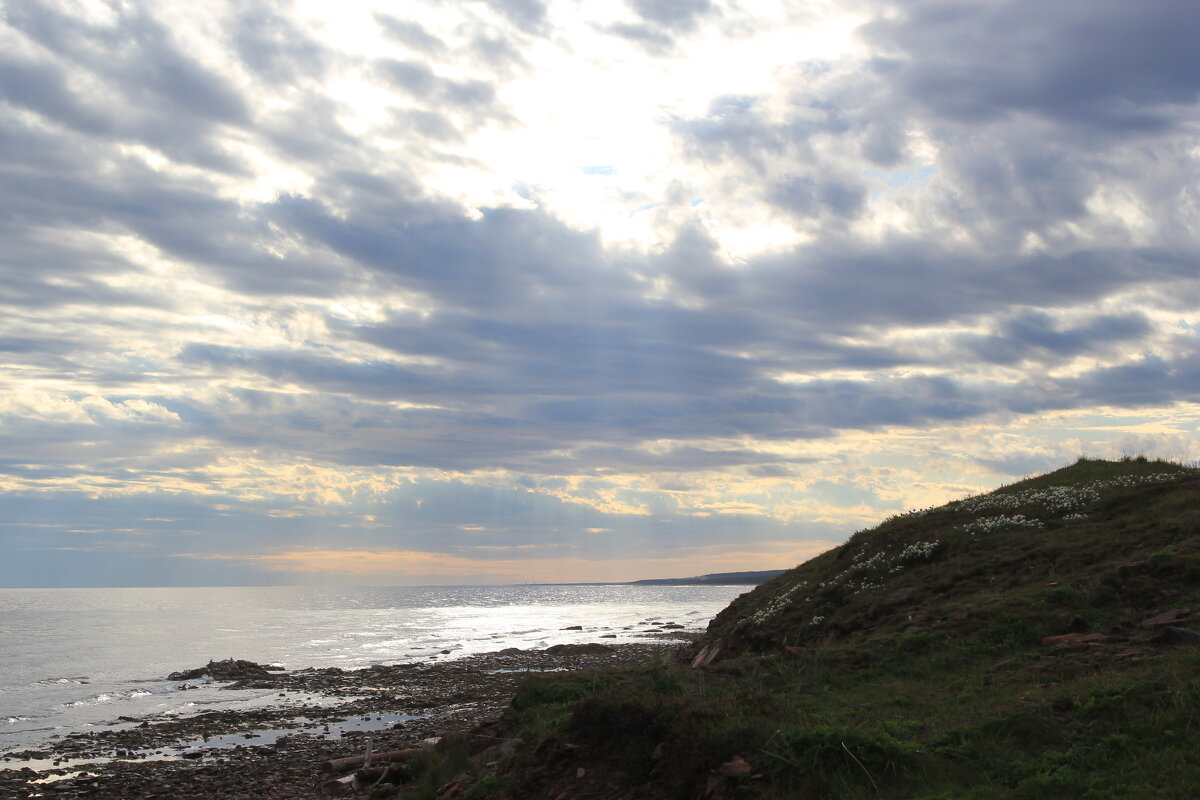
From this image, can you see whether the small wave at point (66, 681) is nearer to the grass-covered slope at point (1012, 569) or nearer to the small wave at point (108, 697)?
the small wave at point (108, 697)

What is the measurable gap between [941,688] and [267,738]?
2355cm

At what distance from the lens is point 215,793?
805 inches

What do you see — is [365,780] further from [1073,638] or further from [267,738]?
[1073,638]

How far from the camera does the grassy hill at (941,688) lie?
34.9 ft

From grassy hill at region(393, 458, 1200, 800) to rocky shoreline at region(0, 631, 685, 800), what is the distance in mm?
6656

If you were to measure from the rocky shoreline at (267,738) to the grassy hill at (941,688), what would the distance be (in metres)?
6.66

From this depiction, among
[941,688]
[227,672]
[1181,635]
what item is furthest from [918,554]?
[227,672]

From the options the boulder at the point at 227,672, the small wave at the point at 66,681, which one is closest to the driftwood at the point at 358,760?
the boulder at the point at 227,672

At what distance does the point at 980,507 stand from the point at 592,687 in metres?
17.4

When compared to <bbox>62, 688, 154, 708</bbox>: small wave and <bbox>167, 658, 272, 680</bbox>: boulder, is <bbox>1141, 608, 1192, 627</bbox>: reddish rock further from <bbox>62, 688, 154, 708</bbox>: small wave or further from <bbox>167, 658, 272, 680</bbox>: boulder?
<bbox>167, 658, 272, 680</bbox>: boulder

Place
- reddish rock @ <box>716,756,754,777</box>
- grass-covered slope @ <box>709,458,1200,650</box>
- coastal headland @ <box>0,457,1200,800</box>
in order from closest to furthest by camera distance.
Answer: coastal headland @ <box>0,457,1200,800</box> < reddish rock @ <box>716,756,754,777</box> < grass-covered slope @ <box>709,458,1200,650</box>

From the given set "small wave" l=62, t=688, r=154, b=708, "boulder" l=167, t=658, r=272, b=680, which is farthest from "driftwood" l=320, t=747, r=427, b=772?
"boulder" l=167, t=658, r=272, b=680

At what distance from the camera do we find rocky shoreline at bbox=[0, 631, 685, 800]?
70.0 feet

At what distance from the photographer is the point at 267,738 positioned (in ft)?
93.4
